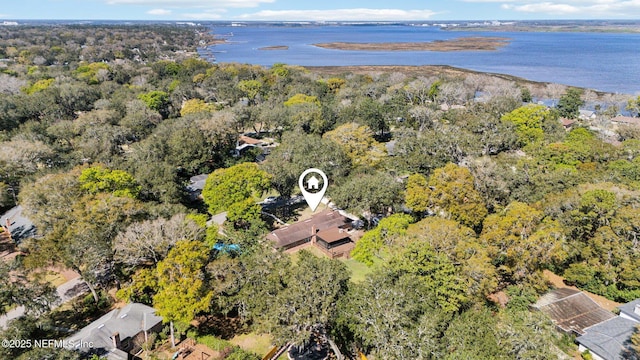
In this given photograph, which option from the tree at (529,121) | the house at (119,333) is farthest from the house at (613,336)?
the tree at (529,121)

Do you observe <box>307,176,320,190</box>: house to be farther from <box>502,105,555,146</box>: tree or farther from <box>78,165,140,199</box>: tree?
<box>502,105,555,146</box>: tree

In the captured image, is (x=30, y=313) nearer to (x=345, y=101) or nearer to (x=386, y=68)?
(x=345, y=101)

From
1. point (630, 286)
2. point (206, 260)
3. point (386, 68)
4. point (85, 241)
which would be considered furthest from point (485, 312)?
point (386, 68)

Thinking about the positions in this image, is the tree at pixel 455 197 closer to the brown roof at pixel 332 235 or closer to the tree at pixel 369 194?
the tree at pixel 369 194

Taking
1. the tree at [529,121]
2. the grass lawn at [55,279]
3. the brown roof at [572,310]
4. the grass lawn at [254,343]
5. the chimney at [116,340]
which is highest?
the tree at [529,121]

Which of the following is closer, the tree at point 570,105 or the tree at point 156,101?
the tree at point 156,101

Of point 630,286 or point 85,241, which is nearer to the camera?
point 85,241

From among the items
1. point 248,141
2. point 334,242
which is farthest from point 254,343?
point 248,141
